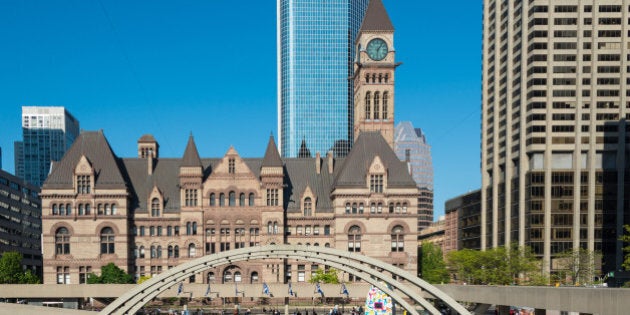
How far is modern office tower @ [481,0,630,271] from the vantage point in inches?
4146

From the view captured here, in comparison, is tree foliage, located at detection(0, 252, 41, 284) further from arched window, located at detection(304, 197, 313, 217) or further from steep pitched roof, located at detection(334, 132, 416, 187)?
steep pitched roof, located at detection(334, 132, 416, 187)

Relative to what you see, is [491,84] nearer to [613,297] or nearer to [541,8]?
[541,8]

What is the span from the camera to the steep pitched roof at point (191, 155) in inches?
3647

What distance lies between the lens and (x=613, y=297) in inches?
1208

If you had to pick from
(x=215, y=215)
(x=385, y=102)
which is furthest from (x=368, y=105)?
(x=215, y=215)

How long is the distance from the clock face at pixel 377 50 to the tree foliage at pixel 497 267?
38.0 metres

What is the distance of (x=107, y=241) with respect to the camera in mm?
91312

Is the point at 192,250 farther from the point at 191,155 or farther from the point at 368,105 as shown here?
the point at 368,105

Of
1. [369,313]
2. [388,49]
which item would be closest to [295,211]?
[388,49]

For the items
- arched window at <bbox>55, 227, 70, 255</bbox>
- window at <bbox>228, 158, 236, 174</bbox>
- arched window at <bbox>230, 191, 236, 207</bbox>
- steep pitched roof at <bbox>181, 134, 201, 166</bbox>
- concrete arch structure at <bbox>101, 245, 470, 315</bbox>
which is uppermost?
steep pitched roof at <bbox>181, 134, 201, 166</bbox>

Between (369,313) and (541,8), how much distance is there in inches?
3101

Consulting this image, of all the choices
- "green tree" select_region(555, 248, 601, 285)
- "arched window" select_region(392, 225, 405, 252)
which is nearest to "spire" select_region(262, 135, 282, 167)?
"arched window" select_region(392, 225, 405, 252)

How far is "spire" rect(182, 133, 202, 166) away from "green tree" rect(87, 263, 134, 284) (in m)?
17.6

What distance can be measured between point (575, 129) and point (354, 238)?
45.3 meters
